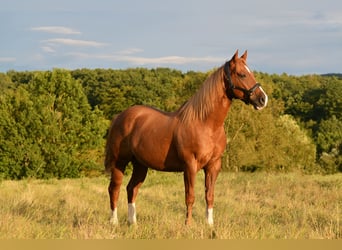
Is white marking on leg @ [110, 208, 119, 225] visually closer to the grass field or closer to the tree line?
the grass field

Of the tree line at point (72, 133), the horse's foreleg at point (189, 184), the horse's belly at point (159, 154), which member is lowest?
the tree line at point (72, 133)

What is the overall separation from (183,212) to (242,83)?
14.6 feet

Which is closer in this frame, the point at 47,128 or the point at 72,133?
the point at 47,128

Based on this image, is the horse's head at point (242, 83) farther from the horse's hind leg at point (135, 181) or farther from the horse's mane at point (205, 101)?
the horse's hind leg at point (135, 181)

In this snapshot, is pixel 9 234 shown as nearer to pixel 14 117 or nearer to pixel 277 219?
pixel 277 219

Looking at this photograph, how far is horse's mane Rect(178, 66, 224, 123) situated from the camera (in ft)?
20.7

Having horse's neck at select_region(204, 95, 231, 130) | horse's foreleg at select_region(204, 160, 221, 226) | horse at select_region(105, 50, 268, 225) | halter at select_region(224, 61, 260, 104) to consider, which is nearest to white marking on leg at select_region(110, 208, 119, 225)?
horse at select_region(105, 50, 268, 225)

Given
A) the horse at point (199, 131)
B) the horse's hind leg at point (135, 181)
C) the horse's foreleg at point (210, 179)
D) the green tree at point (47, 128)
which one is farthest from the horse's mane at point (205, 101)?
the green tree at point (47, 128)

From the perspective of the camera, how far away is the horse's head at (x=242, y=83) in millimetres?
6176

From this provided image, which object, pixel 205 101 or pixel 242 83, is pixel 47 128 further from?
pixel 242 83

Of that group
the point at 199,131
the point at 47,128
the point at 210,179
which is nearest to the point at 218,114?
the point at 199,131

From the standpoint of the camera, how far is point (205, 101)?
6344mm

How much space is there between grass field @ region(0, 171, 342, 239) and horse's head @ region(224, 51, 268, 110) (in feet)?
5.51

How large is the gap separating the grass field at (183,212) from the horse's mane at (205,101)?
1436mm
